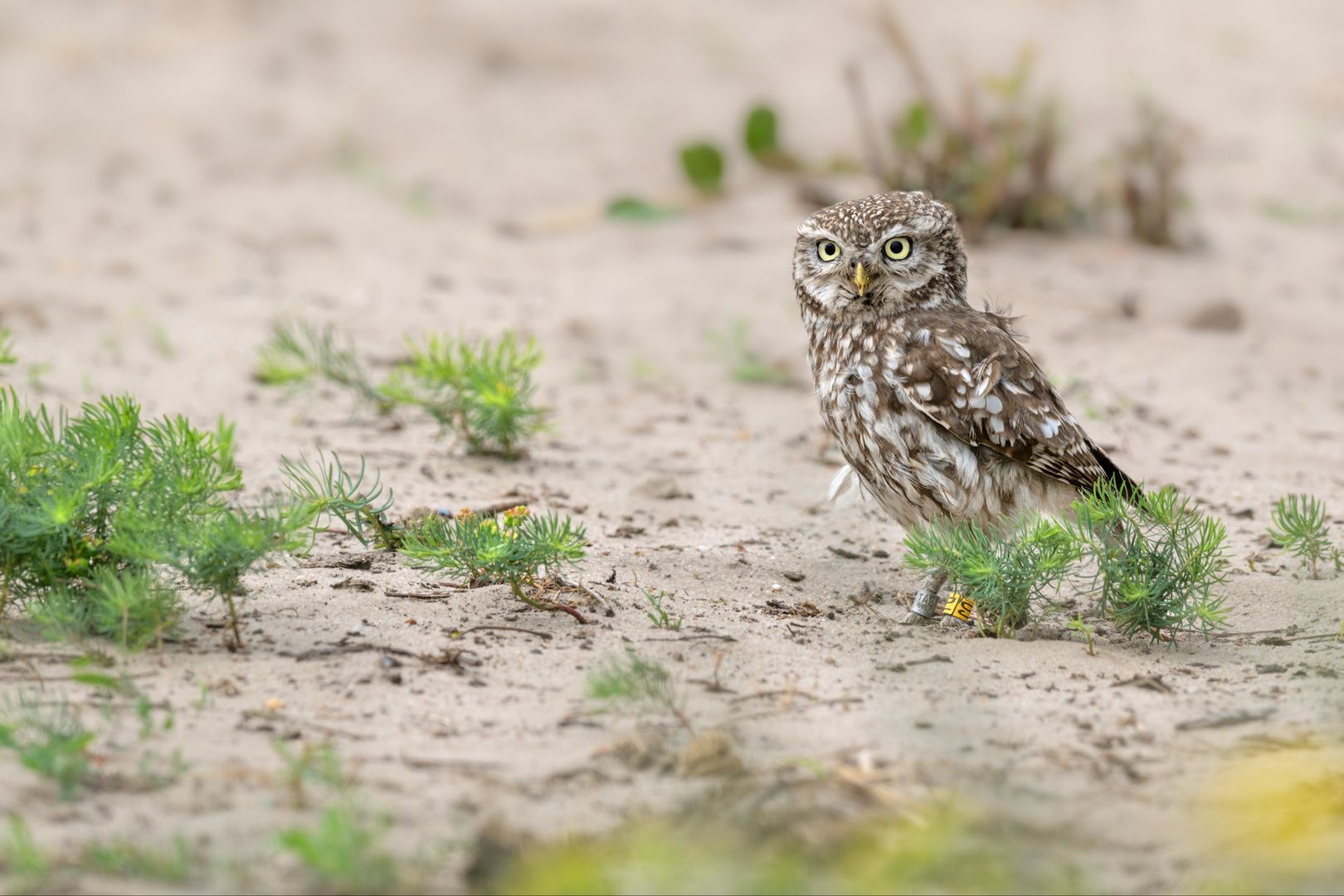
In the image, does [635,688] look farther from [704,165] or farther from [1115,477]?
[704,165]

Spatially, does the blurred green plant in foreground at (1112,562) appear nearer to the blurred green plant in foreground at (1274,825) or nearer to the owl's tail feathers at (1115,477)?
the owl's tail feathers at (1115,477)

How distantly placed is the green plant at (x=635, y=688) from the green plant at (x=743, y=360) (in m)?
3.31

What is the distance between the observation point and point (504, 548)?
3.39m

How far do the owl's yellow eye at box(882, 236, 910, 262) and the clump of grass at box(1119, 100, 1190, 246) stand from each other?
386 cm

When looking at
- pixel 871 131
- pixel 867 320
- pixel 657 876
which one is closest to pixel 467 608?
pixel 657 876

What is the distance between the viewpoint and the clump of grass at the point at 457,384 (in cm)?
488

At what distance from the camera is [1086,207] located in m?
8.00

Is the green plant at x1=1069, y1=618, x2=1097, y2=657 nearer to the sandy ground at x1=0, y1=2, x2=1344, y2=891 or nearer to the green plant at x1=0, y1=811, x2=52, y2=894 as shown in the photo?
the sandy ground at x1=0, y1=2, x2=1344, y2=891

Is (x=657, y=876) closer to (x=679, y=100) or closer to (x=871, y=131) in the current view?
(x=871, y=131)

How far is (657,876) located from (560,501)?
8.44 feet

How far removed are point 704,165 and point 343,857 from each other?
6626mm

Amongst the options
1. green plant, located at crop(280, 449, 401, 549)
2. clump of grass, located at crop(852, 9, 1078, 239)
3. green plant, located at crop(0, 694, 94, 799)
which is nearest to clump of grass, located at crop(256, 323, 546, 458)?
green plant, located at crop(280, 449, 401, 549)

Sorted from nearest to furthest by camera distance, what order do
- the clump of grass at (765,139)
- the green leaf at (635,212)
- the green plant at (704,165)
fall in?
the green leaf at (635,212) < the green plant at (704,165) < the clump of grass at (765,139)

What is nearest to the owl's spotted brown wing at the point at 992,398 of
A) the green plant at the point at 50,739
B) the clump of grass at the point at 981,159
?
the green plant at the point at 50,739
